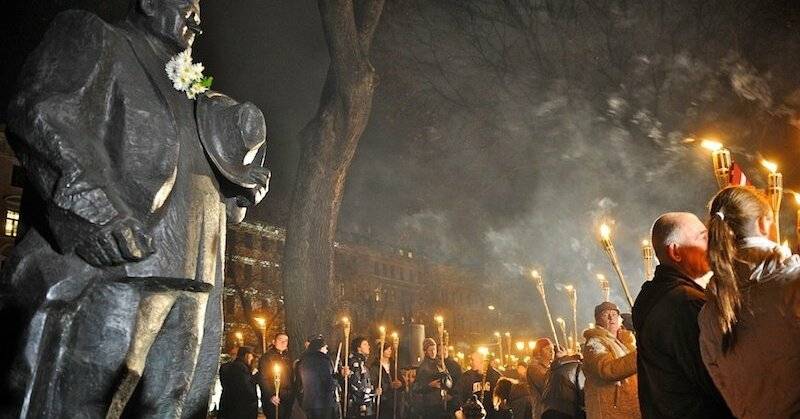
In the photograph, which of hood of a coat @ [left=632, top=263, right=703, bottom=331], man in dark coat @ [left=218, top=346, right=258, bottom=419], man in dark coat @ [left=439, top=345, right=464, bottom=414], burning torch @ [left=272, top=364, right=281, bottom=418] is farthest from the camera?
man in dark coat @ [left=439, top=345, right=464, bottom=414]

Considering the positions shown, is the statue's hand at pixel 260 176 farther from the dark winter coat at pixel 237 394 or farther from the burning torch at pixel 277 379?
the burning torch at pixel 277 379

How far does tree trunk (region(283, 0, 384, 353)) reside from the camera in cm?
1071

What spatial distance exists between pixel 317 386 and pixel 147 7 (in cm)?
753

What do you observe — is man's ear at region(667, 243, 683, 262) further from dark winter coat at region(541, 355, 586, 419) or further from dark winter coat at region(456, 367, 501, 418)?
dark winter coat at region(456, 367, 501, 418)

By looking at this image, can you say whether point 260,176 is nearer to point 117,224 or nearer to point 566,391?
point 117,224

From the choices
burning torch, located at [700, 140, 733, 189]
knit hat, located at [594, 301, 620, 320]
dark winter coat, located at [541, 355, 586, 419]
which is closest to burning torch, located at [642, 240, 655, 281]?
knit hat, located at [594, 301, 620, 320]

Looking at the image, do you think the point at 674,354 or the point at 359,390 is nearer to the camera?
the point at 674,354

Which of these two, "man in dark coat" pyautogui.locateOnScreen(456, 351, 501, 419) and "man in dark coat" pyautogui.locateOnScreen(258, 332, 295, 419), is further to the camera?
"man in dark coat" pyautogui.locateOnScreen(456, 351, 501, 419)

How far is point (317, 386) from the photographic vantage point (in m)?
9.34

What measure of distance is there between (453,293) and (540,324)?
15.3m

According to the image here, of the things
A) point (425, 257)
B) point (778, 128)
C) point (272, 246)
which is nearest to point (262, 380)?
point (778, 128)

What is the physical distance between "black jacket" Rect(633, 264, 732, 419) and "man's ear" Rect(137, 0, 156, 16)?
3.07 metres

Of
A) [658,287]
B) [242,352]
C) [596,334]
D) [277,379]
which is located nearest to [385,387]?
[277,379]

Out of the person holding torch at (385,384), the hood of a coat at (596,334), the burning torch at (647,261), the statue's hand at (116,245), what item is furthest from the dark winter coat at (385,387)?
the statue's hand at (116,245)
